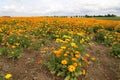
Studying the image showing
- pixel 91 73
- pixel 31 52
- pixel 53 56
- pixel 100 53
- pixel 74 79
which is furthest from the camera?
pixel 100 53

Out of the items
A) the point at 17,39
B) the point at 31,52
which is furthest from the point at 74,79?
the point at 17,39

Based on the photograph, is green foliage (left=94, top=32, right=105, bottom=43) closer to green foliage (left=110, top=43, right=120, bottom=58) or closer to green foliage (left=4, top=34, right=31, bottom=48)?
green foliage (left=110, top=43, right=120, bottom=58)

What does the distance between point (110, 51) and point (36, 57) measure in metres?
2.96

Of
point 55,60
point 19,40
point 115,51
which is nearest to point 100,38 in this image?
point 115,51

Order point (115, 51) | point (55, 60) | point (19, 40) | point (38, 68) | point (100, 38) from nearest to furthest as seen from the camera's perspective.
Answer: point (55, 60)
point (38, 68)
point (19, 40)
point (115, 51)
point (100, 38)

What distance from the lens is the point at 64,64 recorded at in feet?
19.9

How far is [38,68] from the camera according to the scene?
21.7 ft

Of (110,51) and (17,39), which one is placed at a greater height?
(17,39)

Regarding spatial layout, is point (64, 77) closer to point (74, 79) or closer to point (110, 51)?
point (74, 79)

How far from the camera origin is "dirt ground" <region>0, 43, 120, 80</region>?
248 inches

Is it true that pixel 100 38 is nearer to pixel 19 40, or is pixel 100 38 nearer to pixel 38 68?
pixel 19 40

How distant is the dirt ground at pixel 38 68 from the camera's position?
6302 millimetres

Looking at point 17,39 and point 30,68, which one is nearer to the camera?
point 30,68

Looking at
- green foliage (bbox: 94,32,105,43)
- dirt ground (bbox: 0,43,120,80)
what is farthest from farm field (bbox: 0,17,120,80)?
green foliage (bbox: 94,32,105,43)
